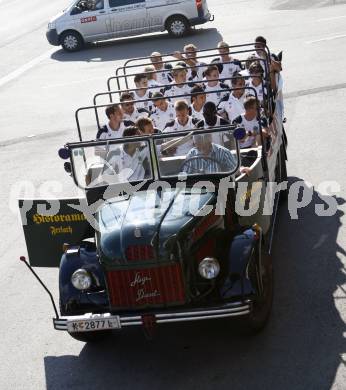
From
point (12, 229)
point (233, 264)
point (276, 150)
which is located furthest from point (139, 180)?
point (12, 229)

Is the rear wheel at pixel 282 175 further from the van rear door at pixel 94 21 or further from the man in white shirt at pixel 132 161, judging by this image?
the van rear door at pixel 94 21

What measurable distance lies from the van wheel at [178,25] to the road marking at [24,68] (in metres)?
4.19

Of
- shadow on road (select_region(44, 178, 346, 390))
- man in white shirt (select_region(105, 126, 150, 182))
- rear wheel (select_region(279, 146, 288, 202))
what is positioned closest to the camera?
shadow on road (select_region(44, 178, 346, 390))

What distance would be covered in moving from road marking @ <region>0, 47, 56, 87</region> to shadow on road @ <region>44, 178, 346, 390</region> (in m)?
16.2

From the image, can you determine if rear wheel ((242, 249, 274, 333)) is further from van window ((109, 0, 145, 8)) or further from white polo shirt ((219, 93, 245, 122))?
van window ((109, 0, 145, 8))

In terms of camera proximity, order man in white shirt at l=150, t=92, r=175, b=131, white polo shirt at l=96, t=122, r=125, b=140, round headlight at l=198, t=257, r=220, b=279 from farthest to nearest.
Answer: man in white shirt at l=150, t=92, r=175, b=131 < white polo shirt at l=96, t=122, r=125, b=140 < round headlight at l=198, t=257, r=220, b=279

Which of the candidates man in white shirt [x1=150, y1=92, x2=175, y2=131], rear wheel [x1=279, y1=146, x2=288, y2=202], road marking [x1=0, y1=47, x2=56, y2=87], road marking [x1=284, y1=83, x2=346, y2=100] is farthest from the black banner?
road marking [x1=0, y1=47, x2=56, y2=87]

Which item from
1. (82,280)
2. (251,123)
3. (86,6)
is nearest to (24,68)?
(86,6)

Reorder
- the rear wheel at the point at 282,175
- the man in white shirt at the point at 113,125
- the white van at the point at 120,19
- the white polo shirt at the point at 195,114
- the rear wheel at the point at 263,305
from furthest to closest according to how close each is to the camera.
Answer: the white van at the point at 120,19 < the rear wheel at the point at 282,175 < the white polo shirt at the point at 195,114 < the man in white shirt at the point at 113,125 < the rear wheel at the point at 263,305

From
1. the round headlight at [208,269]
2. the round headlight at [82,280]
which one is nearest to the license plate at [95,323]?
the round headlight at [82,280]

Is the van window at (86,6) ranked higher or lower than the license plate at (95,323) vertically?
higher

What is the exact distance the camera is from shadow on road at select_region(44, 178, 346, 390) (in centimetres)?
728

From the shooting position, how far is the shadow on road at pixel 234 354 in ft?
23.9

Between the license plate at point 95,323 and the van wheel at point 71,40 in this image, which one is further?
the van wheel at point 71,40
